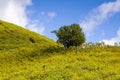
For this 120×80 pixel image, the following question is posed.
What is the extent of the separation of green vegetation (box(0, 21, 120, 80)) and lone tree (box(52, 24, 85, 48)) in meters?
3.75

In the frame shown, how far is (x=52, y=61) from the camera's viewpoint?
45.4 meters

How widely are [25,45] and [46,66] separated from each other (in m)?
20.2

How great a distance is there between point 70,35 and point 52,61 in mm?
14531

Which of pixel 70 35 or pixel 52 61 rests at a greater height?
pixel 70 35

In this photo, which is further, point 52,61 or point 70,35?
point 70,35

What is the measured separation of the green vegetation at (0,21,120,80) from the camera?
34144 mm

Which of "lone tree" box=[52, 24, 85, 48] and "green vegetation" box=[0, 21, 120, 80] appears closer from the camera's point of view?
"green vegetation" box=[0, 21, 120, 80]

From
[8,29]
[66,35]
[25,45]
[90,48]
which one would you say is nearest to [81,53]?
[90,48]

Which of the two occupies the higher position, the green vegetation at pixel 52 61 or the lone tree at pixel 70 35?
Result: the lone tree at pixel 70 35

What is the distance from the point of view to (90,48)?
51.7 meters

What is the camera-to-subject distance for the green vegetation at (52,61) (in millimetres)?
34144

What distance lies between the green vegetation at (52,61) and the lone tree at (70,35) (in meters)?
3.75

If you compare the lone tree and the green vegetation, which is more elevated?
the lone tree

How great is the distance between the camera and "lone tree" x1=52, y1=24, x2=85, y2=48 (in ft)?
193
